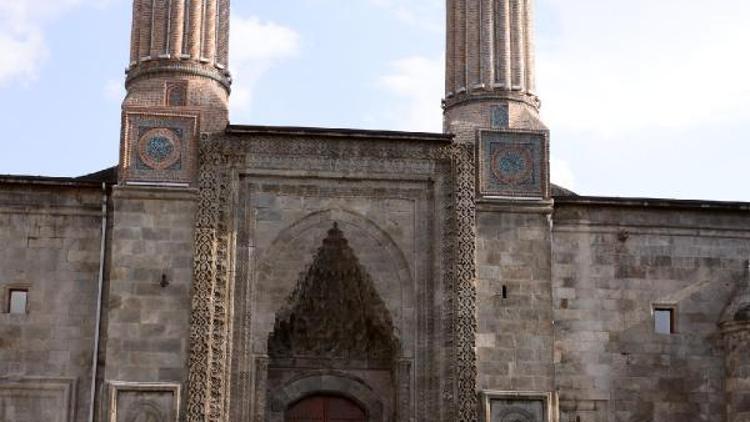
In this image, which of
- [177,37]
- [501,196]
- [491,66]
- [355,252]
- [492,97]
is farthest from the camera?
[491,66]

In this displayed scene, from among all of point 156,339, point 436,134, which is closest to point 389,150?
point 436,134

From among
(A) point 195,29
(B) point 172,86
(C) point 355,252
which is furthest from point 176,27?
(C) point 355,252

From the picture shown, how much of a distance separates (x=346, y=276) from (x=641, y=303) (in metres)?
Result: 4.42

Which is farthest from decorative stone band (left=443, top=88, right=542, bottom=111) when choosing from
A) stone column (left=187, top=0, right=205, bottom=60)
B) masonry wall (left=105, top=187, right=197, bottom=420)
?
masonry wall (left=105, top=187, right=197, bottom=420)

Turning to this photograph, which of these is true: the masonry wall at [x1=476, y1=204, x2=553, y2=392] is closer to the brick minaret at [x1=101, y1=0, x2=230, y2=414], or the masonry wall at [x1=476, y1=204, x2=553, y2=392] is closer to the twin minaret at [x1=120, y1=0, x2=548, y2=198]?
the twin minaret at [x1=120, y1=0, x2=548, y2=198]

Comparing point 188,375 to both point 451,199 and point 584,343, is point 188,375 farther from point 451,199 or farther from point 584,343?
point 584,343

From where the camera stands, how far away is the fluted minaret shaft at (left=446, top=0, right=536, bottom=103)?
18.4 m

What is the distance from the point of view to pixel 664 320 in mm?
18141

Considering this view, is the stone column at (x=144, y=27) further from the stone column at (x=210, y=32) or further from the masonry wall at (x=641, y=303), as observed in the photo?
the masonry wall at (x=641, y=303)

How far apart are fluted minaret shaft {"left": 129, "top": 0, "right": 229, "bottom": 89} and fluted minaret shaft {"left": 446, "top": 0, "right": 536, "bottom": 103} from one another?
358cm

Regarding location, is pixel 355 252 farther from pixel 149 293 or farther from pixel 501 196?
pixel 149 293

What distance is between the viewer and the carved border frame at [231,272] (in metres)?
16.4

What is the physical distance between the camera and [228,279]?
16.9 m

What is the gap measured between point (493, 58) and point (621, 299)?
4.13 m
